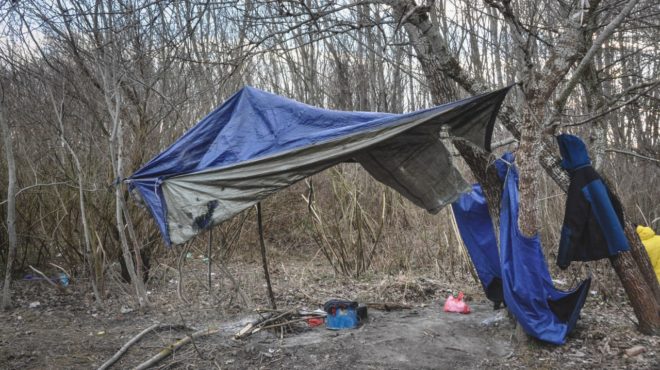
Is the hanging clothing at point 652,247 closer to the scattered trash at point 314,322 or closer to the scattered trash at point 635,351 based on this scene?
the scattered trash at point 635,351

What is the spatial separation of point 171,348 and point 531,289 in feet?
9.81

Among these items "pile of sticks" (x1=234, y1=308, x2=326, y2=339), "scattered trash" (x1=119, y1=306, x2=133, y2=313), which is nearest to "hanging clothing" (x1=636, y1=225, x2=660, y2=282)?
"pile of sticks" (x1=234, y1=308, x2=326, y2=339)

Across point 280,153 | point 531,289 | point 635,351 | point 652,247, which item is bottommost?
point 635,351

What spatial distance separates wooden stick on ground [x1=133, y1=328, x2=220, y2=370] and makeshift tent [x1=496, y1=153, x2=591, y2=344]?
264 centimetres

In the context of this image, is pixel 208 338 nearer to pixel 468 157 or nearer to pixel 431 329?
pixel 431 329

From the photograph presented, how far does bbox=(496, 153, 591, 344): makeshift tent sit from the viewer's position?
166 inches

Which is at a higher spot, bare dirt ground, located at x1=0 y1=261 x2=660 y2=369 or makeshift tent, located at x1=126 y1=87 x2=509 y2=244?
makeshift tent, located at x1=126 y1=87 x2=509 y2=244

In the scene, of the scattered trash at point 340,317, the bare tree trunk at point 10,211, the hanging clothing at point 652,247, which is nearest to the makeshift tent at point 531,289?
the hanging clothing at point 652,247

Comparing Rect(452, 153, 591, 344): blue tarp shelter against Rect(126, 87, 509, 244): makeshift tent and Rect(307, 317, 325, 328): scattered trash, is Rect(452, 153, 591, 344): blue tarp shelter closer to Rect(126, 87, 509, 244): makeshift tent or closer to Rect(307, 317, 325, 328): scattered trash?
Rect(126, 87, 509, 244): makeshift tent

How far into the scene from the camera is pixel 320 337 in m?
4.88

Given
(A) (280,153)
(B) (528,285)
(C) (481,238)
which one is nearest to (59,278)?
(A) (280,153)

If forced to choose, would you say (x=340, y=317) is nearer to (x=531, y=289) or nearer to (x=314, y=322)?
(x=314, y=322)

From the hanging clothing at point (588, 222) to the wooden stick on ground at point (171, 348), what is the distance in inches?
124

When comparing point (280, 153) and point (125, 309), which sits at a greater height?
point (280, 153)
